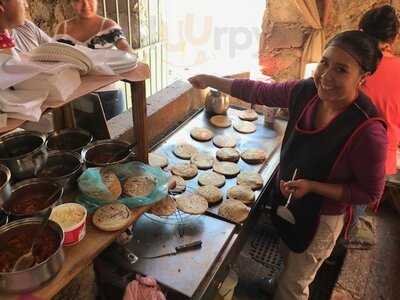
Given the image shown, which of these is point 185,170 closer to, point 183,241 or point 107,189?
point 183,241

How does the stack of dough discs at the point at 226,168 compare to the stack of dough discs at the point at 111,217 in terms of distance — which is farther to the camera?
the stack of dough discs at the point at 226,168

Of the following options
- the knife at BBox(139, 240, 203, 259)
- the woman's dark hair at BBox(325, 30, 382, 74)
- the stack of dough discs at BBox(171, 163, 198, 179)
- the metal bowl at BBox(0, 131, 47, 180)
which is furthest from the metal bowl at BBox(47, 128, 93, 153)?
the woman's dark hair at BBox(325, 30, 382, 74)

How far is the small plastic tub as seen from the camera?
3.96 ft

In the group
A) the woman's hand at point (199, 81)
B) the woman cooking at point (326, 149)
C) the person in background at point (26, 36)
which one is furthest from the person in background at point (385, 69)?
the person in background at point (26, 36)

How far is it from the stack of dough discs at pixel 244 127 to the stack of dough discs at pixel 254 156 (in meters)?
0.33

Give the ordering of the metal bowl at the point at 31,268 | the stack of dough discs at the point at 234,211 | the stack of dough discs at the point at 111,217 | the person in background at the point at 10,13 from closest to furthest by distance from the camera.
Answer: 1. the metal bowl at the point at 31,268
2. the stack of dough discs at the point at 111,217
3. the stack of dough discs at the point at 234,211
4. the person in background at the point at 10,13

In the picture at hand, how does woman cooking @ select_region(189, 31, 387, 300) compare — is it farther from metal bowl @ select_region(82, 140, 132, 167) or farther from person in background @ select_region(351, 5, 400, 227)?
metal bowl @ select_region(82, 140, 132, 167)

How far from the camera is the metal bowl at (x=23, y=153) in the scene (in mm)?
1316

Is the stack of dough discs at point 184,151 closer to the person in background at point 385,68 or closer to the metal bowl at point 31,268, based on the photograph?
the person in background at point 385,68

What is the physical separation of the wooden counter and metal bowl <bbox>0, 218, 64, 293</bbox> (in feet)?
0.06

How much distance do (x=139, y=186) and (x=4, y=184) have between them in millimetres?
544

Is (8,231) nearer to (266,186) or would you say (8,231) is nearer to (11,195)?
(11,195)

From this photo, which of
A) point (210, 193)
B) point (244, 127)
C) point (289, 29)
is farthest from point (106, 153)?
point (289, 29)

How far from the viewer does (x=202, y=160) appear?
2.49m
